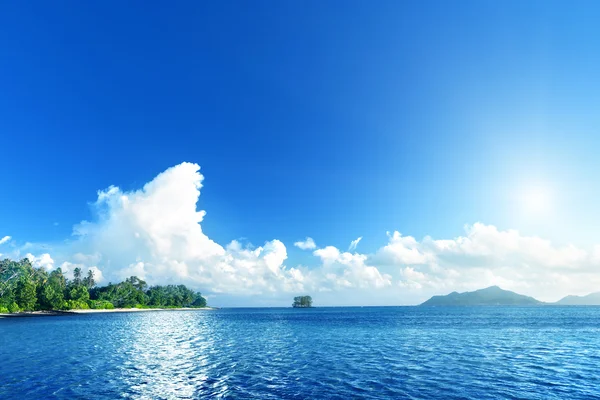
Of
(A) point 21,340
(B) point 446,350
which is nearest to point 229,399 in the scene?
(B) point 446,350

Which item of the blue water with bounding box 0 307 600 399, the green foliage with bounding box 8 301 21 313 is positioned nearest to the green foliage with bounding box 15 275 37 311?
the green foliage with bounding box 8 301 21 313

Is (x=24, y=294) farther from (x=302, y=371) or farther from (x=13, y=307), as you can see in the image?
(x=302, y=371)

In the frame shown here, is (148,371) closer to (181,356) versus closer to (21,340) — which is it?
(181,356)

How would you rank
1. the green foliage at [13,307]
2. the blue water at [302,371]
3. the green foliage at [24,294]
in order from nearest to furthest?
1. the blue water at [302,371]
2. the green foliage at [13,307]
3. the green foliage at [24,294]

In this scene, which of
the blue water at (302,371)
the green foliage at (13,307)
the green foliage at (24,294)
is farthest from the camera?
the green foliage at (24,294)

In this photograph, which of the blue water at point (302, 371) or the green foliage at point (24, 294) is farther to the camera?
the green foliage at point (24, 294)

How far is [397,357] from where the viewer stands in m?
51.0

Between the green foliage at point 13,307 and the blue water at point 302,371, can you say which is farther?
the green foliage at point 13,307

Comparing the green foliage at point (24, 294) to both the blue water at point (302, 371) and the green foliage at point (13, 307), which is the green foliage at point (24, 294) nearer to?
the green foliage at point (13, 307)

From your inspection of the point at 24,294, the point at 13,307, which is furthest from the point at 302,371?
the point at 24,294

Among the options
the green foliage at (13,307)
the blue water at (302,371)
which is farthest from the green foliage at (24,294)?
the blue water at (302,371)

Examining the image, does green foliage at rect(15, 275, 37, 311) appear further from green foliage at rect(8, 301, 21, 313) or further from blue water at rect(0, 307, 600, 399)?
blue water at rect(0, 307, 600, 399)

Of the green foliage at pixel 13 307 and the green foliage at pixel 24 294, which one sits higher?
the green foliage at pixel 24 294

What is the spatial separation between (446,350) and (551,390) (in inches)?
1030
